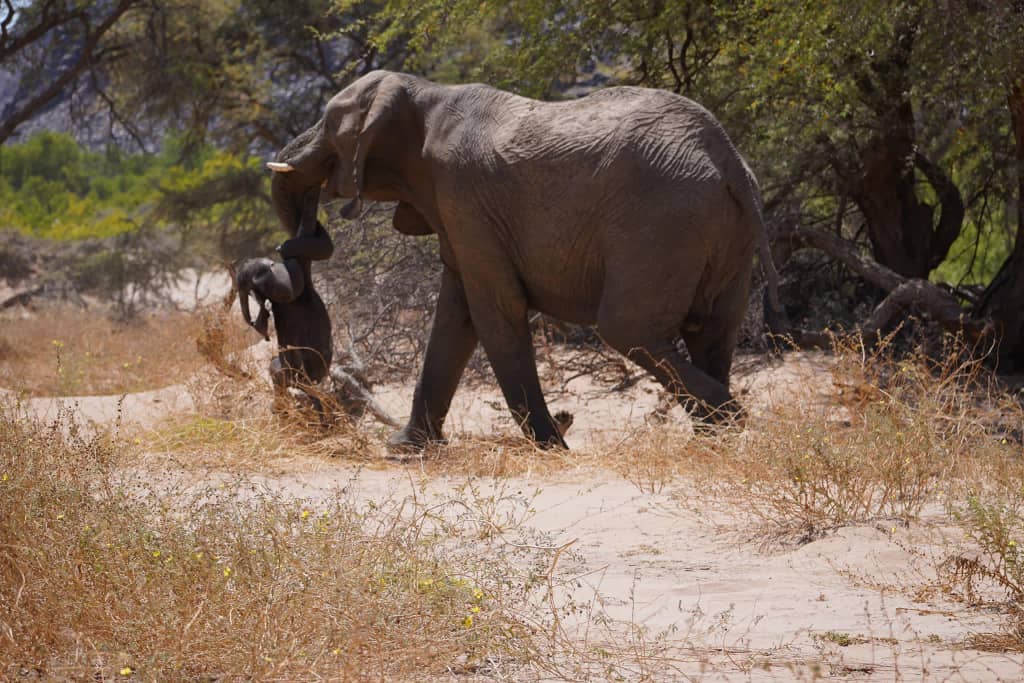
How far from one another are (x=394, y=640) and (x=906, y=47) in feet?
28.0

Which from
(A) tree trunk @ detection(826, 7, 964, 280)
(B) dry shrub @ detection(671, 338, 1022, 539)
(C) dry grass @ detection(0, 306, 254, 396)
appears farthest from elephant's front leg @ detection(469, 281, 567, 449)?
(A) tree trunk @ detection(826, 7, 964, 280)

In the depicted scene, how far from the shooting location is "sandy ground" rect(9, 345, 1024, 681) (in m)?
3.72

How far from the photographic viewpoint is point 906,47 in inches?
420

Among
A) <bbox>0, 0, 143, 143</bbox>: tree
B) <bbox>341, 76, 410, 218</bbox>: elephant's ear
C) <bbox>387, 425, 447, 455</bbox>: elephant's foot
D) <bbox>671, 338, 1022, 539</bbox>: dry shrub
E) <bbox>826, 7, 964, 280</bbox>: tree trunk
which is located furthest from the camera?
<bbox>0, 0, 143, 143</bbox>: tree

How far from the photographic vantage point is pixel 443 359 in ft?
26.6

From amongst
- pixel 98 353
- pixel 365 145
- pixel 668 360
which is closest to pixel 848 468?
pixel 668 360

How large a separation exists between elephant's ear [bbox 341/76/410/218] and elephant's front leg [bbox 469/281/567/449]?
3.38 ft

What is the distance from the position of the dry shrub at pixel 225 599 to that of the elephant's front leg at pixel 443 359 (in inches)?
141

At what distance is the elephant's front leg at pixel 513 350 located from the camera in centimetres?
763

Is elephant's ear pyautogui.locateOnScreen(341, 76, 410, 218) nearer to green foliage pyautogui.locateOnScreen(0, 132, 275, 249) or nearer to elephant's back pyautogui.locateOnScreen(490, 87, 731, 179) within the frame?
elephant's back pyautogui.locateOnScreen(490, 87, 731, 179)

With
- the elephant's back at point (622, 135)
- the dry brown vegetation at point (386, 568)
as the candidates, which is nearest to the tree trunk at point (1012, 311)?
the elephant's back at point (622, 135)

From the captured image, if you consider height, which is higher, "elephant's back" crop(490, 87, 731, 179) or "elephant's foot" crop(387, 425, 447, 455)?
"elephant's back" crop(490, 87, 731, 179)

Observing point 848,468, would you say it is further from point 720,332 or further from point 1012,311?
point 1012,311

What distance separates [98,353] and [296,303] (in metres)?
5.75
